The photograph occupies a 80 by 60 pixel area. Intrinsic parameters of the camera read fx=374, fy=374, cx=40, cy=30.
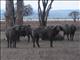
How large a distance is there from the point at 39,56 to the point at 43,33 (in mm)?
7420

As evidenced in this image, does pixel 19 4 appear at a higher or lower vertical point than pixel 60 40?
higher

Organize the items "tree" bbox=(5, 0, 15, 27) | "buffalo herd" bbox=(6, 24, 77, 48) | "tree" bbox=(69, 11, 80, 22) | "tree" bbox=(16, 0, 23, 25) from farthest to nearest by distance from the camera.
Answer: "tree" bbox=(69, 11, 80, 22)
"tree" bbox=(16, 0, 23, 25)
"tree" bbox=(5, 0, 15, 27)
"buffalo herd" bbox=(6, 24, 77, 48)

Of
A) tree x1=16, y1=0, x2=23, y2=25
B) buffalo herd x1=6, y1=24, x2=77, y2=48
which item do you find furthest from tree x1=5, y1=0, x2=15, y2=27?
buffalo herd x1=6, y1=24, x2=77, y2=48

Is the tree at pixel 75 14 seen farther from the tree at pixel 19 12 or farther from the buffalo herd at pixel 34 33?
the buffalo herd at pixel 34 33

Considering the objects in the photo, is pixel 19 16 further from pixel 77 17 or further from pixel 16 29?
pixel 77 17

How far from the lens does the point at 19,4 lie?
33.1 metres

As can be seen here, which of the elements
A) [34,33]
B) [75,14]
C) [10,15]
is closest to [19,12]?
[10,15]

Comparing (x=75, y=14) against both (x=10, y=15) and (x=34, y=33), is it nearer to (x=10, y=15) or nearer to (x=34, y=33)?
(x=10, y=15)

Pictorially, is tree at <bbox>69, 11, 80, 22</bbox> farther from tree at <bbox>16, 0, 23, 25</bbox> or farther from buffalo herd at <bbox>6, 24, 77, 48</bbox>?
buffalo herd at <bbox>6, 24, 77, 48</bbox>

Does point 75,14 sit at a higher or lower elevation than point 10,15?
→ lower

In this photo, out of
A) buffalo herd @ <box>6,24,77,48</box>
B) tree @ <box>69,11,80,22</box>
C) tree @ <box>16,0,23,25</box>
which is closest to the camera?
buffalo herd @ <box>6,24,77,48</box>

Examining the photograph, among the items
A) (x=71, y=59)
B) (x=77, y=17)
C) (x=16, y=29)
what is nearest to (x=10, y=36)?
(x=16, y=29)

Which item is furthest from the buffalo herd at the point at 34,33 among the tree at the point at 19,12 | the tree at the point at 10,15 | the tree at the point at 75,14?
the tree at the point at 75,14

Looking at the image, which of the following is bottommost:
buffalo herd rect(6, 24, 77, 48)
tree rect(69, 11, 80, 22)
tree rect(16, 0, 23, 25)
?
tree rect(69, 11, 80, 22)
